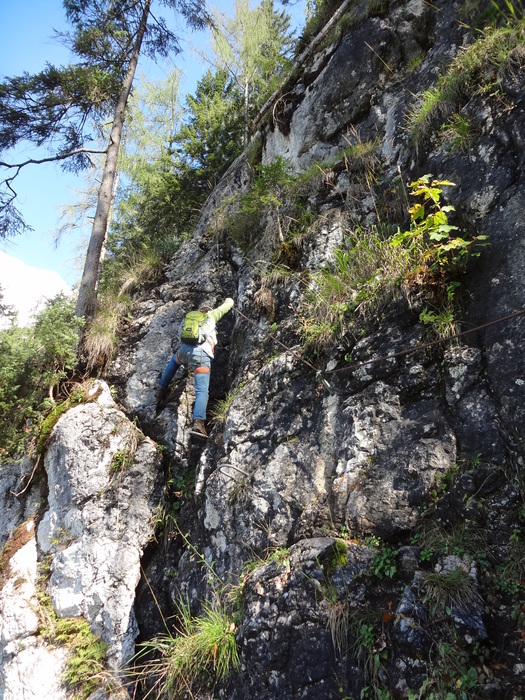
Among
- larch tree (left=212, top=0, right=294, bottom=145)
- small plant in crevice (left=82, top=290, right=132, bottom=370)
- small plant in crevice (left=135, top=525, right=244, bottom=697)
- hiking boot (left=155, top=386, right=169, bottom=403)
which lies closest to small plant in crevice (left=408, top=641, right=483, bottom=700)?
small plant in crevice (left=135, top=525, right=244, bottom=697)

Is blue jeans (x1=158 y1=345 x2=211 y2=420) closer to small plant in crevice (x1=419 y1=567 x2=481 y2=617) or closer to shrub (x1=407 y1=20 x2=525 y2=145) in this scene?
small plant in crevice (x1=419 y1=567 x2=481 y2=617)

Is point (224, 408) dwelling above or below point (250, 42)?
below

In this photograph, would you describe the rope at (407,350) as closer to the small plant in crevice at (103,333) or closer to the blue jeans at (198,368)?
the blue jeans at (198,368)

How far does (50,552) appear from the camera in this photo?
5.25m

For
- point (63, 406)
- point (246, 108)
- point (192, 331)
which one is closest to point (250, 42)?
point (246, 108)

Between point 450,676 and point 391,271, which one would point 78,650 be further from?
point 391,271

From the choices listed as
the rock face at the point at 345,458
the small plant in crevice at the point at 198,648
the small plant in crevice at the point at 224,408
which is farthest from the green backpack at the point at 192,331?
the small plant in crevice at the point at 198,648

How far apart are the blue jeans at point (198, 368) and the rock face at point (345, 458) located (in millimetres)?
401

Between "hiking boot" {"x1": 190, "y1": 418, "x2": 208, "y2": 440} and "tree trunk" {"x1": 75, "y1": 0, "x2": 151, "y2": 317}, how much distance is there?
356 cm

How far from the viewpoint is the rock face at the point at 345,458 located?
2.78 metres

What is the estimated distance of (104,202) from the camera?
8641 mm

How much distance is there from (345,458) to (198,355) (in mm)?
2712

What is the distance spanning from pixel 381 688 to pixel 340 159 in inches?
245

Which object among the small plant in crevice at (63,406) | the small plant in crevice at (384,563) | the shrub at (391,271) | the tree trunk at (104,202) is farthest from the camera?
the tree trunk at (104,202)
